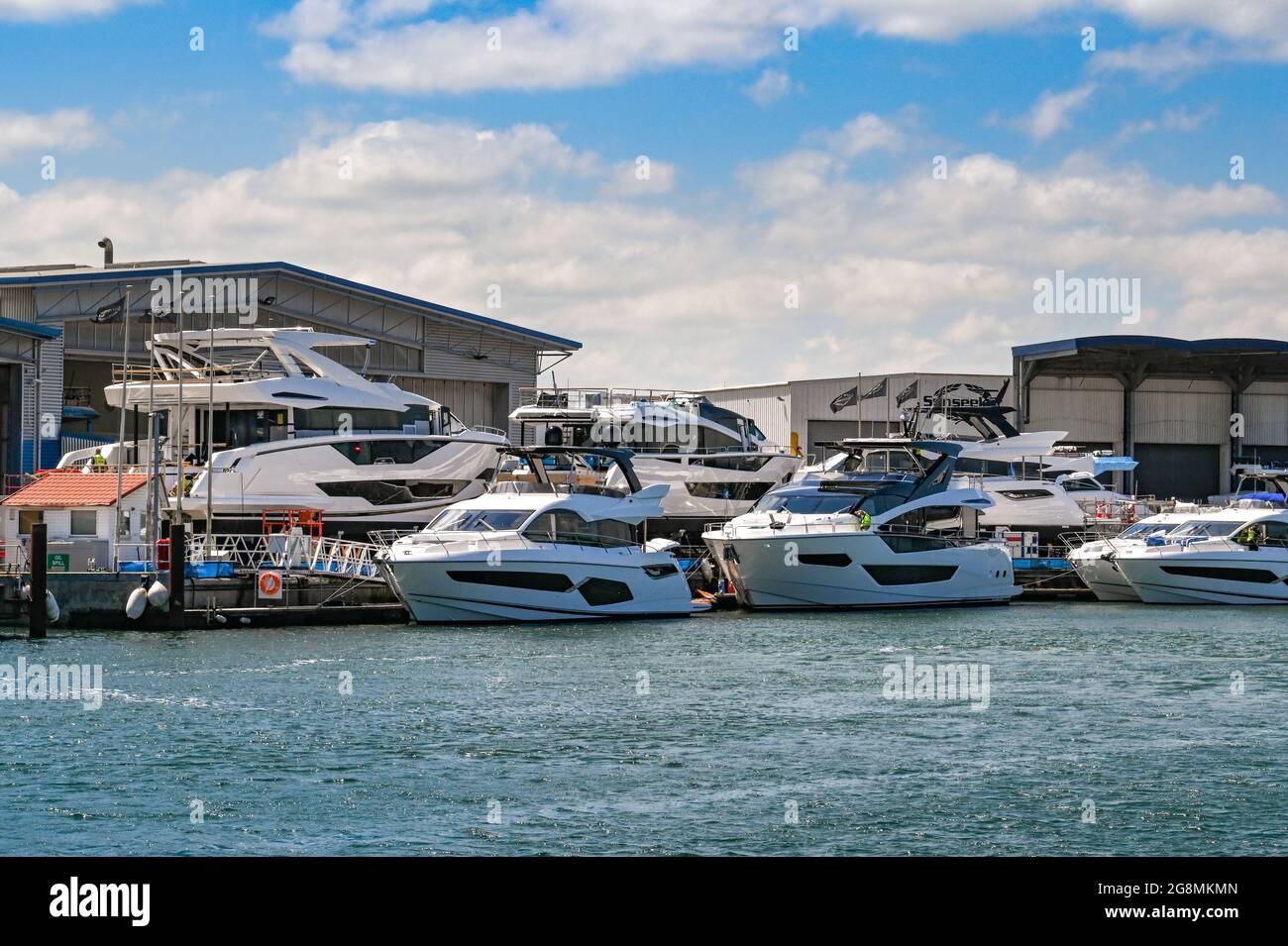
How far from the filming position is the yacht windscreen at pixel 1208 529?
146ft

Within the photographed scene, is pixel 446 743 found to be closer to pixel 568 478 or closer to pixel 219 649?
pixel 219 649

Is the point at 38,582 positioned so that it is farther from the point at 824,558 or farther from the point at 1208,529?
the point at 1208,529

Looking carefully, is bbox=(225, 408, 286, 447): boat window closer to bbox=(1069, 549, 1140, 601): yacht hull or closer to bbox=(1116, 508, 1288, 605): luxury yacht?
bbox=(1069, 549, 1140, 601): yacht hull

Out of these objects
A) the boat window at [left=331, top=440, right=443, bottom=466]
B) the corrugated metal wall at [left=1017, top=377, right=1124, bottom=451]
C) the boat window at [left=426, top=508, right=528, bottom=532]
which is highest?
the corrugated metal wall at [left=1017, top=377, right=1124, bottom=451]

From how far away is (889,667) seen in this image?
28.4 m

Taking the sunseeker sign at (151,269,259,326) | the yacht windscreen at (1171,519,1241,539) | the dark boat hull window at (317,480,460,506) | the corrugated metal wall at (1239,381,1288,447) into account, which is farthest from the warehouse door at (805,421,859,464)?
the dark boat hull window at (317,480,460,506)

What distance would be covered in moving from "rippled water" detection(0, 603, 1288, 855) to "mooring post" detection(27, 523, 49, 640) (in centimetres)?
50

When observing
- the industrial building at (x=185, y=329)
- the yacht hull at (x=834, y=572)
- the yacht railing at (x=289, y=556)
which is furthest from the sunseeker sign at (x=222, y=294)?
the yacht hull at (x=834, y=572)

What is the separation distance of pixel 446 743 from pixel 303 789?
3.23m

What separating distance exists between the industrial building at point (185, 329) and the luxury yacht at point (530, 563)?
15394 mm

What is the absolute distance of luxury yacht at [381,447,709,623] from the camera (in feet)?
113

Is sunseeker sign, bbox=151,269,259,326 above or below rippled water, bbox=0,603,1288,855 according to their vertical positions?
above

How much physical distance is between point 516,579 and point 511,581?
0.13 metres
